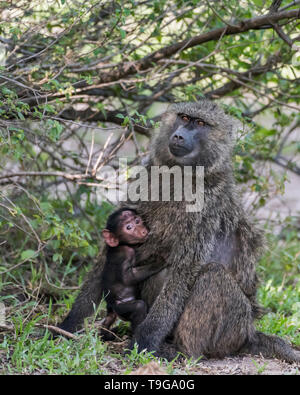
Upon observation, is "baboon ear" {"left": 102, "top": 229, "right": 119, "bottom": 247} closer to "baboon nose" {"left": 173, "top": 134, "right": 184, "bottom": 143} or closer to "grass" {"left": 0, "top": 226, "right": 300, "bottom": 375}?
"grass" {"left": 0, "top": 226, "right": 300, "bottom": 375}

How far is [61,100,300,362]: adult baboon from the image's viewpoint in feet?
12.6

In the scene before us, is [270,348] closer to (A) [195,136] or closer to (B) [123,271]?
(B) [123,271]

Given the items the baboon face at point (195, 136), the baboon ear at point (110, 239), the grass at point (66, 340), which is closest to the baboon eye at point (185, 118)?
the baboon face at point (195, 136)

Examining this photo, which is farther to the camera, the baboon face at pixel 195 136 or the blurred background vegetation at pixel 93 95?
the blurred background vegetation at pixel 93 95

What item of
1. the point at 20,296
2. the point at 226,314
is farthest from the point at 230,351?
the point at 20,296

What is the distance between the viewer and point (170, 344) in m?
3.94

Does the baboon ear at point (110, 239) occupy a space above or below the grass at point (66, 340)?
above

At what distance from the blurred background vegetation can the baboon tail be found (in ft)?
1.38

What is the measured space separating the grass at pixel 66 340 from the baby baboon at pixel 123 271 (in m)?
0.17

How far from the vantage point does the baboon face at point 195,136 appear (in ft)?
13.2

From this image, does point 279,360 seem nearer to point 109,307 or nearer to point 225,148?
point 109,307

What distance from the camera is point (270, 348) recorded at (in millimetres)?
4043

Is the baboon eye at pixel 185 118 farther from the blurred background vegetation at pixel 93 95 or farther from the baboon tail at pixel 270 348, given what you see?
the baboon tail at pixel 270 348

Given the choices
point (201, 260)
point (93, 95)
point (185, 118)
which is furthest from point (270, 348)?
point (93, 95)
